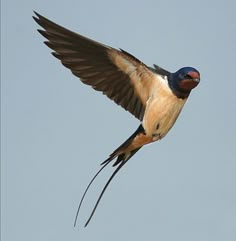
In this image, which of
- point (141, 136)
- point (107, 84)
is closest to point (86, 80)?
point (107, 84)

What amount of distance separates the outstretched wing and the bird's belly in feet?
0.40

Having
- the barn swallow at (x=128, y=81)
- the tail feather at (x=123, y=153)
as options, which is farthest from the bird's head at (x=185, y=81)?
the tail feather at (x=123, y=153)

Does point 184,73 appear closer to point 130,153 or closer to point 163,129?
point 163,129

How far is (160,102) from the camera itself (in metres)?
4.43

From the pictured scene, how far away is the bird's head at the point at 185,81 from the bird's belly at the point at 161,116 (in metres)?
0.04

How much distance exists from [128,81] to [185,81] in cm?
40

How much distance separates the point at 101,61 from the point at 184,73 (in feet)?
1.72

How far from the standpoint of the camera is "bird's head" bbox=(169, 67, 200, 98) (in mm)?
4340

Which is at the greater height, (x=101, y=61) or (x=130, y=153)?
(x=101, y=61)

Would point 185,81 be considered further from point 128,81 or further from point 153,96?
point 128,81

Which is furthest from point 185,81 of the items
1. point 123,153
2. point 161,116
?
point 123,153

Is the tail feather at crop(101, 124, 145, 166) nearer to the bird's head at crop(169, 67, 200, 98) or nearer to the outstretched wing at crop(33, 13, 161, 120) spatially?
the outstretched wing at crop(33, 13, 161, 120)

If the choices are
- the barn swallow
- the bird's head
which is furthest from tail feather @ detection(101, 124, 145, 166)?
the bird's head

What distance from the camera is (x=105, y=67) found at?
15.4ft
